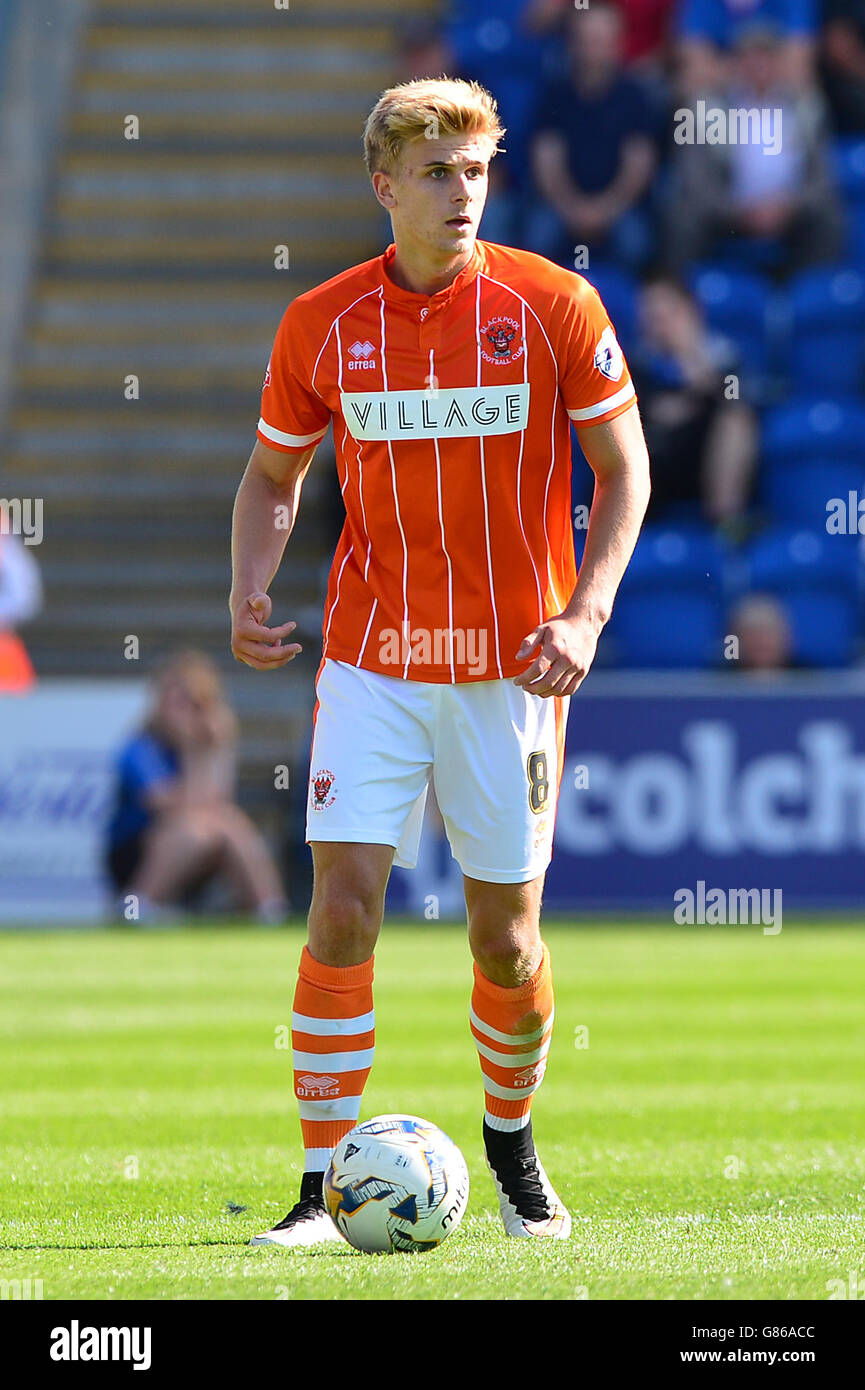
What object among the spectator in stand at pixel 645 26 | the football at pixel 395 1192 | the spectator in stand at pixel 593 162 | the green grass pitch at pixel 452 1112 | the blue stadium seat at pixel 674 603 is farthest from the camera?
the spectator in stand at pixel 645 26

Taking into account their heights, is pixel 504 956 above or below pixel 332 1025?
above

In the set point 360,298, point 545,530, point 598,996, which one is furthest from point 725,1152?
point 598,996

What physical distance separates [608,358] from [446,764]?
0.98 metres

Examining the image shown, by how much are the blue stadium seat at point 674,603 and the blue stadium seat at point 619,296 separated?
65.4 inches

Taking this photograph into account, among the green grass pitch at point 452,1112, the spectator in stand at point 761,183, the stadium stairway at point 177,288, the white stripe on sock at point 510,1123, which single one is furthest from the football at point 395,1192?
the spectator in stand at point 761,183

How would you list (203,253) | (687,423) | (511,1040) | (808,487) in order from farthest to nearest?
(203,253)
(808,487)
(687,423)
(511,1040)

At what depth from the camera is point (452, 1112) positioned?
262 inches

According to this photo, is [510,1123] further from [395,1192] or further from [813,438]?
[813,438]

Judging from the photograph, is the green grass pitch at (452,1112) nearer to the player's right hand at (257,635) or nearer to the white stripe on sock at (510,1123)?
the white stripe on sock at (510,1123)

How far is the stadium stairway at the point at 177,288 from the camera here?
663 inches

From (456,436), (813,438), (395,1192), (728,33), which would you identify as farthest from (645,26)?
(395,1192)

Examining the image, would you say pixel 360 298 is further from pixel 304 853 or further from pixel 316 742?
pixel 304 853

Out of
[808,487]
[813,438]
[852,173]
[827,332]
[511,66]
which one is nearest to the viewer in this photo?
[813,438]
